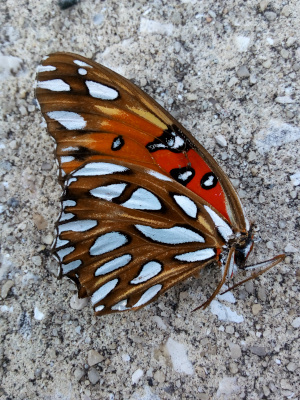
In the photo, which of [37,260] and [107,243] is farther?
[37,260]

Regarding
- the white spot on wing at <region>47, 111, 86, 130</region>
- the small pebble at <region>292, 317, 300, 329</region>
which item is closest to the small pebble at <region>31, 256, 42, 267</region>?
the white spot on wing at <region>47, 111, 86, 130</region>

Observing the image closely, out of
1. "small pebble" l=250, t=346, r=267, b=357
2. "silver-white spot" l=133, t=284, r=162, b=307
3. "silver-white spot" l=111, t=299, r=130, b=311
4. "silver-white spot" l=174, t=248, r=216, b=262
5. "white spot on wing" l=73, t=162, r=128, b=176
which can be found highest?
"white spot on wing" l=73, t=162, r=128, b=176

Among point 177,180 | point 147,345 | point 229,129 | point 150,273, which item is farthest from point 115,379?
point 229,129

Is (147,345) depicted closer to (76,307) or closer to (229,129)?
(76,307)

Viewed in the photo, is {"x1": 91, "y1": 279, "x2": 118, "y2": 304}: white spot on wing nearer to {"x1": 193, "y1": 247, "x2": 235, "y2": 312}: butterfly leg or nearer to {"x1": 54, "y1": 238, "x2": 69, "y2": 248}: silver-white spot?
{"x1": 54, "y1": 238, "x2": 69, "y2": 248}: silver-white spot

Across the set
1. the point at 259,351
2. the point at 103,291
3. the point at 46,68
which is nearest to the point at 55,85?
the point at 46,68

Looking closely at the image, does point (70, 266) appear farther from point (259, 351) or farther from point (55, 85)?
point (259, 351)

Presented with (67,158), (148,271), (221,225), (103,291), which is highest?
(67,158)

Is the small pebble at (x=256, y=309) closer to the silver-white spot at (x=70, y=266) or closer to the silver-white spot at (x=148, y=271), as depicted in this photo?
the silver-white spot at (x=148, y=271)
